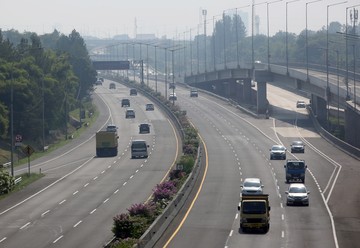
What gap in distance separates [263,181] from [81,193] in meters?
14.5

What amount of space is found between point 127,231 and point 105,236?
14.7 feet

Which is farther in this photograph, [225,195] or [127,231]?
[225,195]

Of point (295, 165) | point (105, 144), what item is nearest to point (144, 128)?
point (105, 144)

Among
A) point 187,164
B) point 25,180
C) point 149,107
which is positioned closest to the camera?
point 187,164

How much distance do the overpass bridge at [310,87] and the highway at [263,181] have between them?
3391 mm

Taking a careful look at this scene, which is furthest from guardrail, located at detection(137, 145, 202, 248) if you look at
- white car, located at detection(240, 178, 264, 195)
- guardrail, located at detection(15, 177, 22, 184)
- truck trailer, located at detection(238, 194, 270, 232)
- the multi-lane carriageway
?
guardrail, located at detection(15, 177, 22, 184)

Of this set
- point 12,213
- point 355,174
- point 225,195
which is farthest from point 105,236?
point 355,174

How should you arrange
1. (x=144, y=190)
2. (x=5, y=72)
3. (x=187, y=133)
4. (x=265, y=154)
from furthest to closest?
(x=5, y=72) < (x=187, y=133) < (x=265, y=154) < (x=144, y=190)

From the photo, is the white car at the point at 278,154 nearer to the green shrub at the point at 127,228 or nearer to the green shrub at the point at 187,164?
the green shrub at the point at 187,164

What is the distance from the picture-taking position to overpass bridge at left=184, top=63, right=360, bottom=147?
11788 centimetres

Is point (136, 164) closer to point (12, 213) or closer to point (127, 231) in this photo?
point (12, 213)

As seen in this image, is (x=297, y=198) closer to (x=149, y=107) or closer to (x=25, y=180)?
(x=25, y=180)

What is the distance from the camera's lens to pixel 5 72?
389ft

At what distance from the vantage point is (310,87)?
14288cm
